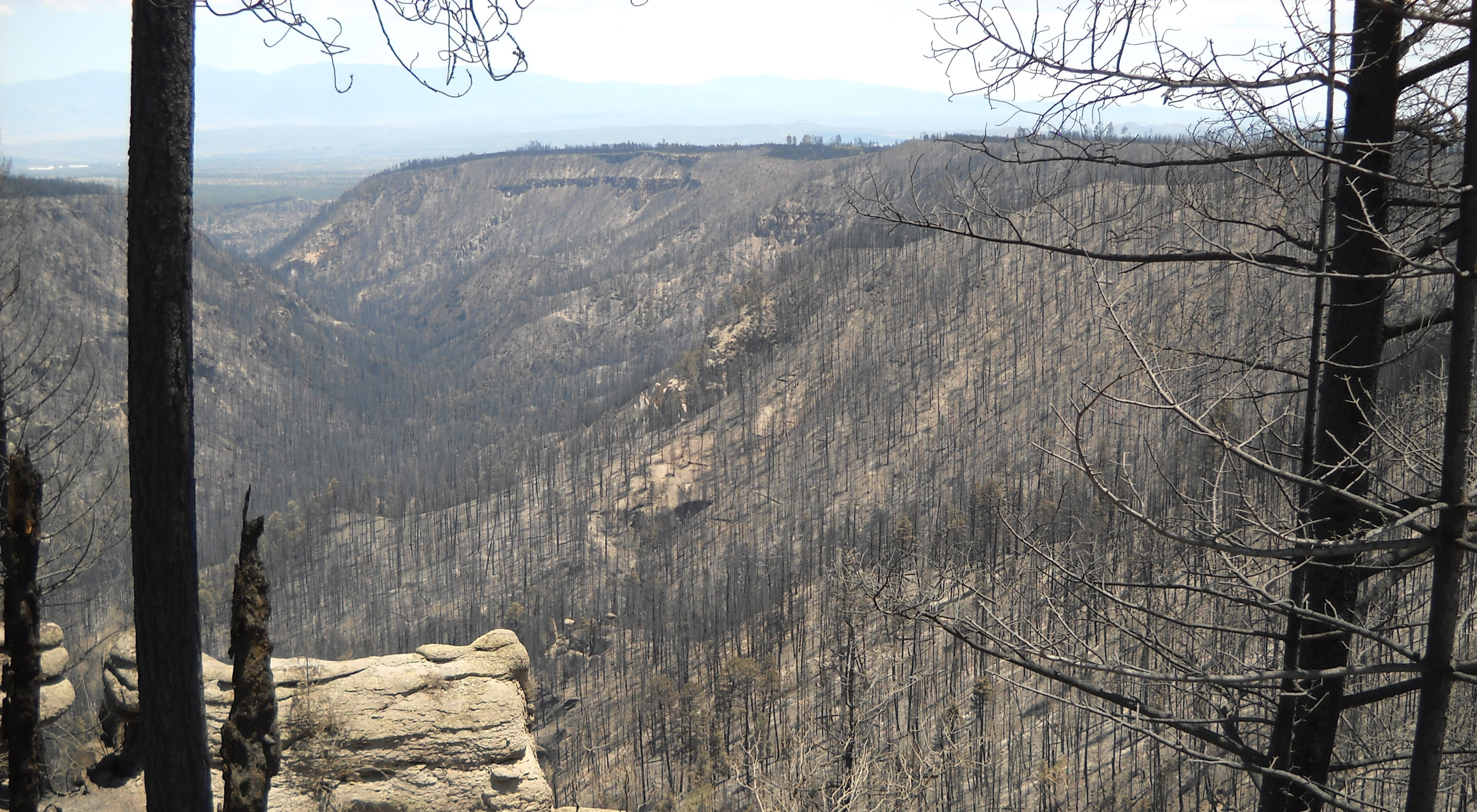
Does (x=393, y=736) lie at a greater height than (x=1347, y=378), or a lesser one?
lesser

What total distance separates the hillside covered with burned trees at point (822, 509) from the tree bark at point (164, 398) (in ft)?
13.9

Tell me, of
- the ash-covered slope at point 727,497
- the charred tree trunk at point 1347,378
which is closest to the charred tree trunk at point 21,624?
the charred tree trunk at point 1347,378

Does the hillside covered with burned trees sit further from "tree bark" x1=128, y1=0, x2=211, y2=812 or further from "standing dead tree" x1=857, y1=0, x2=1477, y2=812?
"tree bark" x1=128, y1=0, x2=211, y2=812

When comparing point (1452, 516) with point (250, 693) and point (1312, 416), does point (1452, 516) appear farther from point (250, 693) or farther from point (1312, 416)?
point (250, 693)

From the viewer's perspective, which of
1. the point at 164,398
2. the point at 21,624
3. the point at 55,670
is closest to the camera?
the point at 164,398

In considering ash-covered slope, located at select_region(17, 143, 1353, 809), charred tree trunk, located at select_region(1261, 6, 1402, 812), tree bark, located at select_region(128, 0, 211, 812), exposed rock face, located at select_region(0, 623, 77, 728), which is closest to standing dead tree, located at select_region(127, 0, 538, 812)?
tree bark, located at select_region(128, 0, 211, 812)

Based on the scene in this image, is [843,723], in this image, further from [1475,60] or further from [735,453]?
[735,453]

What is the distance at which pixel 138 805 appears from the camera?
11711 millimetres

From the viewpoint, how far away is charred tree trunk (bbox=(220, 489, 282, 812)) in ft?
27.8

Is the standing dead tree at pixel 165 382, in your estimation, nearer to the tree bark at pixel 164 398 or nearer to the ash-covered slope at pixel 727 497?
the tree bark at pixel 164 398

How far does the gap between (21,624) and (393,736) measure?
505 cm

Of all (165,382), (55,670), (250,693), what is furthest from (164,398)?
(55,670)

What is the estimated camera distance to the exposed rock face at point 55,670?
1459cm

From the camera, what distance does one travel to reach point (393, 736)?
12.4 metres
